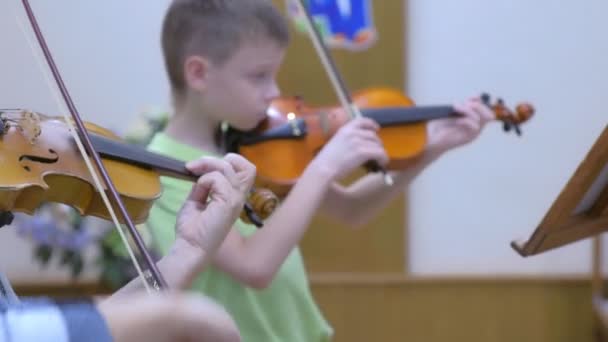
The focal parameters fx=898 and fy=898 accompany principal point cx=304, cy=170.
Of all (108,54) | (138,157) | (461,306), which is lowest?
(461,306)

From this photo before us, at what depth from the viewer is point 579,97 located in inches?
94.1

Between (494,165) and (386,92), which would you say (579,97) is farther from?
(386,92)

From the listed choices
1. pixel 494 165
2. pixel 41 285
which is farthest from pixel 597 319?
pixel 41 285

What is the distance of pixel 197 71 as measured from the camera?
131 cm

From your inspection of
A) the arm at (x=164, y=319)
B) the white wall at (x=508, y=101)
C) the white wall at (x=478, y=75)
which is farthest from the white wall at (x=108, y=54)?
the arm at (x=164, y=319)

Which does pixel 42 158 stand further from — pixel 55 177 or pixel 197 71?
pixel 197 71

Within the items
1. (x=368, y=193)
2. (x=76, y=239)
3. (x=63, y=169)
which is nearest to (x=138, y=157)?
(x=63, y=169)

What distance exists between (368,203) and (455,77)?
2.92 feet

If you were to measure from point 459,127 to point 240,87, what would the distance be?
1.63 feet

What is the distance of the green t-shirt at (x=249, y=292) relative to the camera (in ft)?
4.05

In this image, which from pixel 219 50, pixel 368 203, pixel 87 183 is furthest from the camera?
pixel 368 203

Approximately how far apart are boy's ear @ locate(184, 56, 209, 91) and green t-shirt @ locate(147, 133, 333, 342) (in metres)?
0.09

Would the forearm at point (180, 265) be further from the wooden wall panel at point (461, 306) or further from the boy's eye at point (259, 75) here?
the wooden wall panel at point (461, 306)

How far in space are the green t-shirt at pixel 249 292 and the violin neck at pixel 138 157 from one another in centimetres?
20
